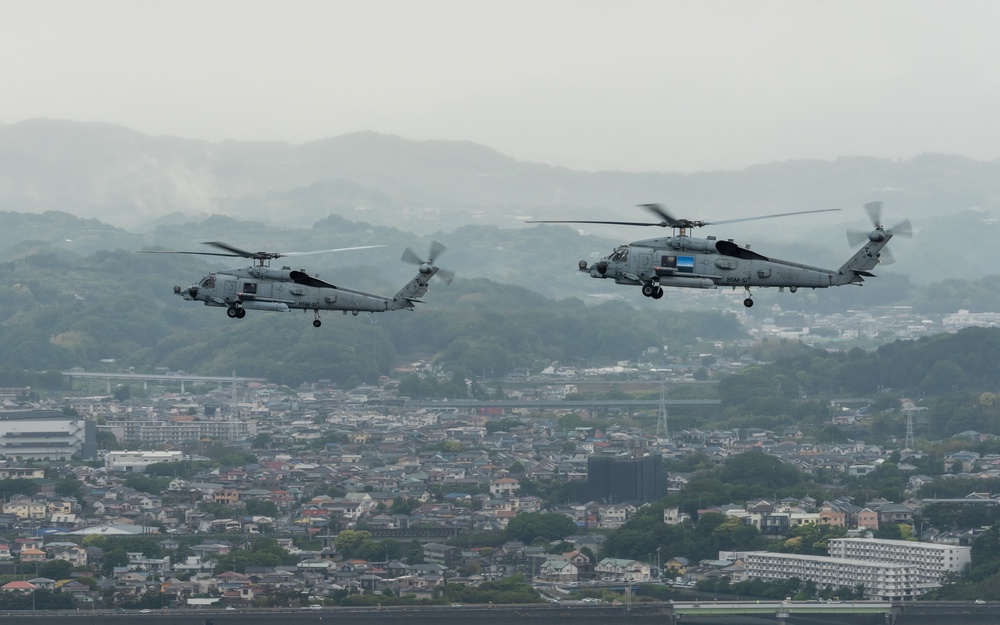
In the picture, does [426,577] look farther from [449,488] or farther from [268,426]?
[268,426]

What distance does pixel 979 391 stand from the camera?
172m

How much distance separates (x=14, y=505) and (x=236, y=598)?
31.1m

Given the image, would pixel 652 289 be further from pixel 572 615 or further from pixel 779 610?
pixel 779 610

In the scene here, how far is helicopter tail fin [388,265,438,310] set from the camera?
59.1 metres

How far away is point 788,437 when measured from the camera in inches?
6235

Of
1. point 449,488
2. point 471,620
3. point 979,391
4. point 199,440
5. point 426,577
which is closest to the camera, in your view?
point 471,620

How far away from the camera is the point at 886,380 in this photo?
604ft

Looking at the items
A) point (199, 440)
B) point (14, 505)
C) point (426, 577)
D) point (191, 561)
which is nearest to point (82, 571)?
point (191, 561)

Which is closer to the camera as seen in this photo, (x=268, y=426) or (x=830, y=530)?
(x=830, y=530)

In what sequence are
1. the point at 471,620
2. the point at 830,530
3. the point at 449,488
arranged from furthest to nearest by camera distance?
1. the point at 449,488
2. the point at 830,530
3. the point at 471,620

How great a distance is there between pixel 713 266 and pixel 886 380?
131 metres

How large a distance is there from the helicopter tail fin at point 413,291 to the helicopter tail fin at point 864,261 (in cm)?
1038

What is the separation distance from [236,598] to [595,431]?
69395mm

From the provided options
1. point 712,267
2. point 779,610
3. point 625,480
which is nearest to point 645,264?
point 712,267
